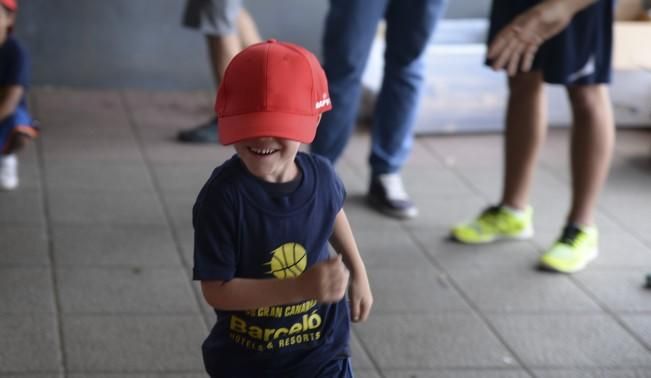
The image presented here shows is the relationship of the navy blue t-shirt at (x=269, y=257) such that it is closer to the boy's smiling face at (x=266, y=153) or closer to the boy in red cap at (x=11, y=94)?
the boy's smiling face at (x=266, y=153)

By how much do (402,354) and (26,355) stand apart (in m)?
1.06

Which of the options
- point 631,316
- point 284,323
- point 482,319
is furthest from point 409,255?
point 284,323

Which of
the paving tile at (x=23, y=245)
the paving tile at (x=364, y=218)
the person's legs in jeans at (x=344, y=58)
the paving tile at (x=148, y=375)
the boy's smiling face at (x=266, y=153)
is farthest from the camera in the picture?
the paving tile at (x=364, y=218)

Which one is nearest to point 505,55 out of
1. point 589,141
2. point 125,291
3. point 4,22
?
point 589,141

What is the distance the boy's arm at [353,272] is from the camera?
7.30ft

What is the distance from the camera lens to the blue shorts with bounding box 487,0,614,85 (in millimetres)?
3740

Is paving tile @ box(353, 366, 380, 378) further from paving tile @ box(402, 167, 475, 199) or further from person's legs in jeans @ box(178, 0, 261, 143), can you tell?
person's legs in jeans @ box(178, 0, 261, 143)

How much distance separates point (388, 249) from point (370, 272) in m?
0.25

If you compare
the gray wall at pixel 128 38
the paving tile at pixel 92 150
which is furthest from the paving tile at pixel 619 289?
the gray wall at pixel 128 38

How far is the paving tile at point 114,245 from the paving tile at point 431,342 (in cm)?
81

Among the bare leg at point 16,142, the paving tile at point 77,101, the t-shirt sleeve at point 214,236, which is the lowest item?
the paving tile at point 77,101

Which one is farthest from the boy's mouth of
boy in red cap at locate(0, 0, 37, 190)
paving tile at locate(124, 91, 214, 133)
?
paving tile at locate(124, 91, 214, 133)

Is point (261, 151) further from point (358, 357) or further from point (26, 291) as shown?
point (26, 291)

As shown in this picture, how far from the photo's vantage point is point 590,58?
3768mm
